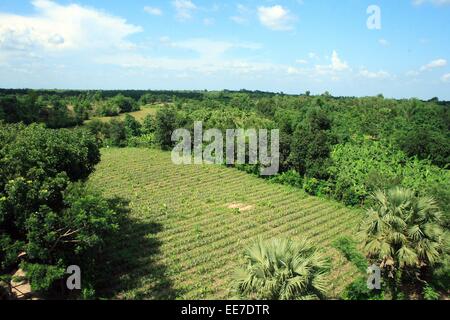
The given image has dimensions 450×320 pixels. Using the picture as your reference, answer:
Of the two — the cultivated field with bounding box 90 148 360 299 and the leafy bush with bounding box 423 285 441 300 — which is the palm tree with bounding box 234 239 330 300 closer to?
the leafy bush with bounding box 423 285 441 300

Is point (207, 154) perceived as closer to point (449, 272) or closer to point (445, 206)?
point (445, 206)

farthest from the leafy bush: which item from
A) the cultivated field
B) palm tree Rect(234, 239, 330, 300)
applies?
palm tree Rect(234, 239, 330, 300)

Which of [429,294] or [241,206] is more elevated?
[429,294]

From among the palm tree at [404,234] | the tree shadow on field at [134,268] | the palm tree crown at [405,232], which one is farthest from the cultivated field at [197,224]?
the palm tree crown at [405,232]

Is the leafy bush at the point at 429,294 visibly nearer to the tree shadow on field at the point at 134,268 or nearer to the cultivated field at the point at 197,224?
the cultivated field at the point at 197,224

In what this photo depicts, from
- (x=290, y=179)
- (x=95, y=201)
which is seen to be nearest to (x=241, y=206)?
(x=290, y=179)

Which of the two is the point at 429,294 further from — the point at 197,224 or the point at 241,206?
the point at 241,206
